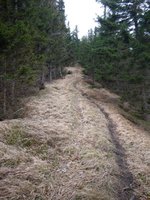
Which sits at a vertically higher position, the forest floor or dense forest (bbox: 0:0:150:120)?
dense forest (bbox: 0:0:150:120)

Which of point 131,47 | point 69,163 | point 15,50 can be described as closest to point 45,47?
point 131,47

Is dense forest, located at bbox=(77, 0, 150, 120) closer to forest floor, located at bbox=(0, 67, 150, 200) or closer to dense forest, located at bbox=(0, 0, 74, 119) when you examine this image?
dense forest, located at bbox=(0, 0, 74, 119)

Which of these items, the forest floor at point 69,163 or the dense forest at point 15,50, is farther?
the dense forest at point 15,50

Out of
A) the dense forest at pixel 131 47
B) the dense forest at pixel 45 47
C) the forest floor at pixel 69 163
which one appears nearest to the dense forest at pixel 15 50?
the dense forest at pixel 45 47

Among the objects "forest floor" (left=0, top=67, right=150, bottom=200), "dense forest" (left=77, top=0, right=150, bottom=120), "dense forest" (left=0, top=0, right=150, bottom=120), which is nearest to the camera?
"forest floor" (left=0, top=67, right=150, bottom=200)


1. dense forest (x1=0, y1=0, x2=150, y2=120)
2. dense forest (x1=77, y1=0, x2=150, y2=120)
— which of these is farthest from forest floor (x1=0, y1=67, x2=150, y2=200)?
dense forest (x1=77, y1=0, x2=150, y2=120)

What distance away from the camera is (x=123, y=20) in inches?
985

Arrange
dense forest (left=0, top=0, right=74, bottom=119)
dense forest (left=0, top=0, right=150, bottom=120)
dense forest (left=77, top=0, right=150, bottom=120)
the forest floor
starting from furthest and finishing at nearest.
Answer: dense forest (left=77, top=0, right=150, bottom=120), dense forest (left=0, top=0, right=150, bottom=120), dense forest (left=0, top=0, right=74, bottom=119), the forest floor

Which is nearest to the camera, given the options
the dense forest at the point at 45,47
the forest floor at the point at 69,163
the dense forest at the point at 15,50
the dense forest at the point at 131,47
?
the forest floor at the point at 69,163

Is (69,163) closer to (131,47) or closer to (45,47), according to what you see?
(131,47)

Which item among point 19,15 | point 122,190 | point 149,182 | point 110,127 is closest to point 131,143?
point 110,127

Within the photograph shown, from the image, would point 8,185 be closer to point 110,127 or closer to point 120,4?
point 110,127

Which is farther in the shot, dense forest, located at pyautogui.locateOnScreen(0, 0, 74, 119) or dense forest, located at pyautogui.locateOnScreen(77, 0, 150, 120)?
dense forest, located at pyautogui.locateOnScreen(77, 0, 150, 120)

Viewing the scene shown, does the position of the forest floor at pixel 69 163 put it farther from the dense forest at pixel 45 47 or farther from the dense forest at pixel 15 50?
the dense forest at pixel 45 47
